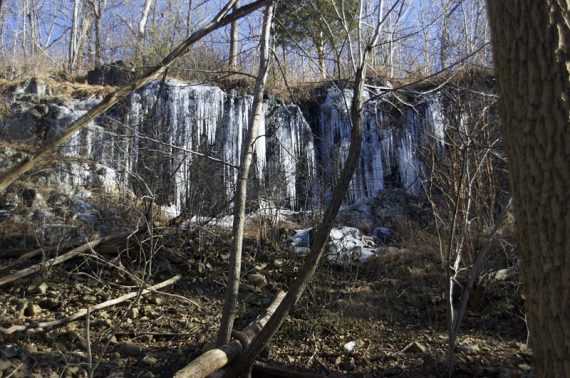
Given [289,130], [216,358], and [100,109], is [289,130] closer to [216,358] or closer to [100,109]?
[216,358]

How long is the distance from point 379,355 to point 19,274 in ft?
13.5

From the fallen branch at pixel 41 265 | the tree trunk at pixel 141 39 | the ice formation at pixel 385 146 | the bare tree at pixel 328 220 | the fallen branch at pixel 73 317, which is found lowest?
the fallen branch at pixel 73 317

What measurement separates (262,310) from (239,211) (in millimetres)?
2139

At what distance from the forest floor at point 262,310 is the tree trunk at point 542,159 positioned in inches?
122

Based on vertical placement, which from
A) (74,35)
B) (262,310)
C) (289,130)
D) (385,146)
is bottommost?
(262,310)

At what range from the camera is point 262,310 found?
6.93m

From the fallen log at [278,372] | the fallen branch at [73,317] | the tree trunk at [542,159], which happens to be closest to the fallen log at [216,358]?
the fallen log at [278,372]

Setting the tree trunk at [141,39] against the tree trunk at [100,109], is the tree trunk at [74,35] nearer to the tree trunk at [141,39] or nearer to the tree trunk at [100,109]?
the tree trunk at [141,39]

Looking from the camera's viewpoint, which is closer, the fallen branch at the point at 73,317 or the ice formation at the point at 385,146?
the fallen branch at the point at 73,317

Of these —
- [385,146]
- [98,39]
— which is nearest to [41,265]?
[385,146]

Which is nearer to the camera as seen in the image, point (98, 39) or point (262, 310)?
point (262, 310)

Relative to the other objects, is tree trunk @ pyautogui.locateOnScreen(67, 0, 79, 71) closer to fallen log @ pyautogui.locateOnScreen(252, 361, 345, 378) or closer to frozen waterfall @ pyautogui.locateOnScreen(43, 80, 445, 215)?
frozen waterfall @ pyautogui.locateOnScreen(43, 80, 445, 215)

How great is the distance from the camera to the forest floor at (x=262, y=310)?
17.8ft

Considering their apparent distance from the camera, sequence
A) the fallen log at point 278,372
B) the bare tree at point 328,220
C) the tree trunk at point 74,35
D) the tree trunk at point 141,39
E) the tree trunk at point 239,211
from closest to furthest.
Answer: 1. the bare tree at point 328,220
2. the tree trunk at point 239,211
3. the fallen log at point 278,372
4. the tree trunk at point 141,39
5. the tree trunk at point 74,35
